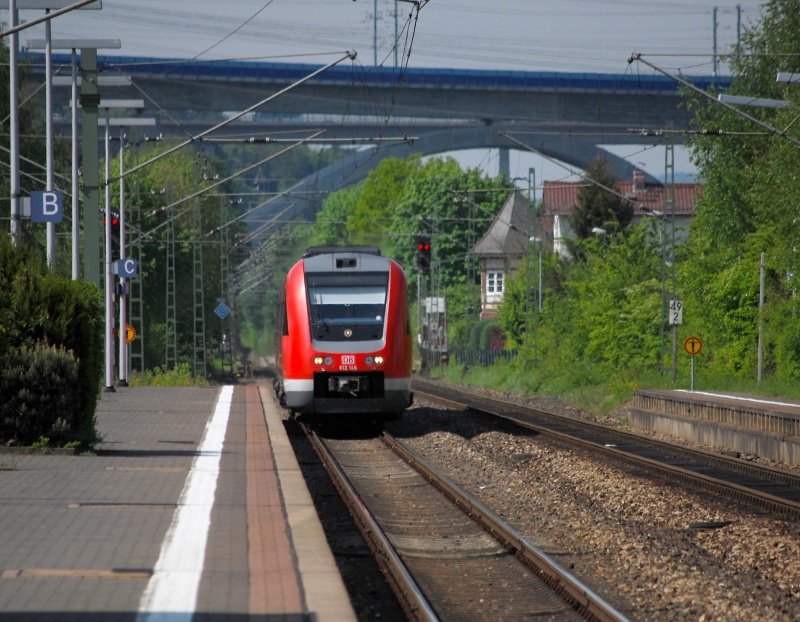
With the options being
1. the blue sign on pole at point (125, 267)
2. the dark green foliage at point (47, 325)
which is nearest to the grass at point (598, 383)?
the blue sign on pole at point (125, 267)

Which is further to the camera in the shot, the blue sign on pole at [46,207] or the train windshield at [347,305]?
the blue sign on pole at [46,207]

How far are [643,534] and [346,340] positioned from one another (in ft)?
41.3

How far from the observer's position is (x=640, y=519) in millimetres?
15070

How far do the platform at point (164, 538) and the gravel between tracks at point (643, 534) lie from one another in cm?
227

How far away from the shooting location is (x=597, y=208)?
271ft

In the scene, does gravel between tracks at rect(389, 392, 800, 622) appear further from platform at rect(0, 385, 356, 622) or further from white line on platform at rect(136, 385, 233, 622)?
white line on platform at rect(136, 385, 233, 622)

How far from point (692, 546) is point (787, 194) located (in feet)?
77.4

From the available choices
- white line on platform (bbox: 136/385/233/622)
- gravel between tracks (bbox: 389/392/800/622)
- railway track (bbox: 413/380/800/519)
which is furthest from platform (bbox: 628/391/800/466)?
white line on platform (bbox: 136/385/233/622)

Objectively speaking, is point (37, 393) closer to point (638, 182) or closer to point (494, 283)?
point (638, 182)

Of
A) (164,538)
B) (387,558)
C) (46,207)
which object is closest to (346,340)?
(46,207)

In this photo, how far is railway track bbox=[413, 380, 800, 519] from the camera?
17.0 metres

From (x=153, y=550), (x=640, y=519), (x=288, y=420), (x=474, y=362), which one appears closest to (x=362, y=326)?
(x=288, y=420)

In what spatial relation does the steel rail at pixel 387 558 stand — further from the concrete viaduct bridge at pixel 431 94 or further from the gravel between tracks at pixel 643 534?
Result: the concrete viaduct bridge at pixel 431 94

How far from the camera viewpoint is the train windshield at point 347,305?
25.5m
